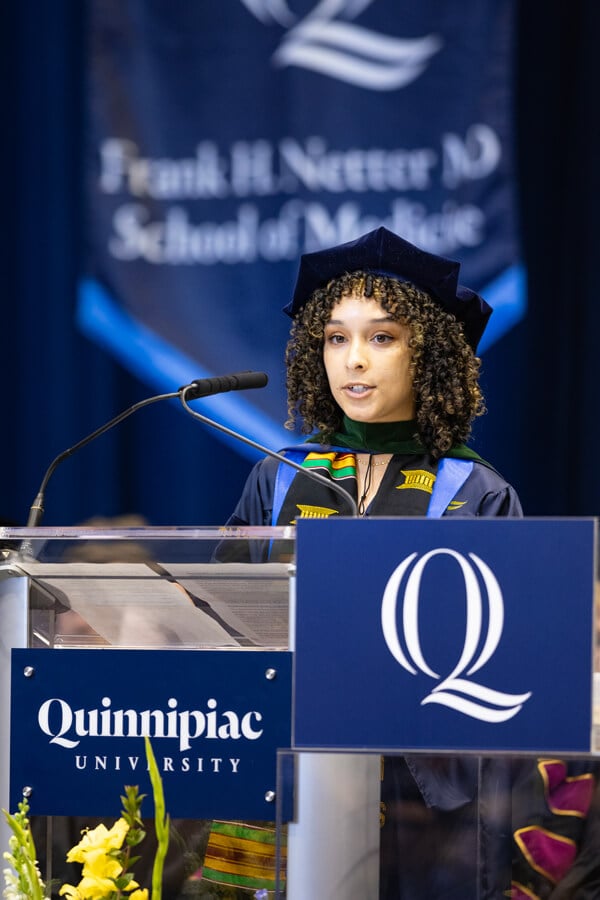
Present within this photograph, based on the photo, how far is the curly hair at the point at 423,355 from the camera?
227cm

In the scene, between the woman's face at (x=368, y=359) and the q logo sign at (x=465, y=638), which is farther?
the woman's face at (x=368, y=359)

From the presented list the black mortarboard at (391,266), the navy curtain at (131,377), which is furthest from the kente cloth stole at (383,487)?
the navy curtain at (131,377)

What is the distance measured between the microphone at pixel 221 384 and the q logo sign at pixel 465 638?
2.20 feet

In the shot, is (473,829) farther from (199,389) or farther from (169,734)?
(199,389)

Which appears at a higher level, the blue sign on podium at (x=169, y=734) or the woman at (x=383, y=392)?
the woman at (x=383, y=392)

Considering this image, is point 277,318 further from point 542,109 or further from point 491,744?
point 491,744

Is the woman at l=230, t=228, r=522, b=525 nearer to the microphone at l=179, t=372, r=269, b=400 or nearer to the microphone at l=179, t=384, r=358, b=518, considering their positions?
the microphone at l=179, t=372, r=269, b=400

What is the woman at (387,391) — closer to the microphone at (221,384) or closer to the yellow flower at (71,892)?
the microphone at (221,384)

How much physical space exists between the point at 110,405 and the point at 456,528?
302 centimetres

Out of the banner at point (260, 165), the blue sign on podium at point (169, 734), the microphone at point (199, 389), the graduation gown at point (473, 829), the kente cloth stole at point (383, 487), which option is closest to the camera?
the graduation gown at point (473, 829)

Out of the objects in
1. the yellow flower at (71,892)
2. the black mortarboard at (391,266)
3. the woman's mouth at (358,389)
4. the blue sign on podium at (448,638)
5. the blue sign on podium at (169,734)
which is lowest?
the yellow flower at (71,892)

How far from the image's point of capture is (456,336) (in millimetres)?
2336

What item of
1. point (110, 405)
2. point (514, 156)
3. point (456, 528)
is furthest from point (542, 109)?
point (456, 528)

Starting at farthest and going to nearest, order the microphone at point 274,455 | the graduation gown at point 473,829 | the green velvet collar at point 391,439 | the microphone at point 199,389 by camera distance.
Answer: the green velvet collar at point 391,439, the microphone at point 199,389, the microphone at point 274,455, the graduation gown at point 473,829
